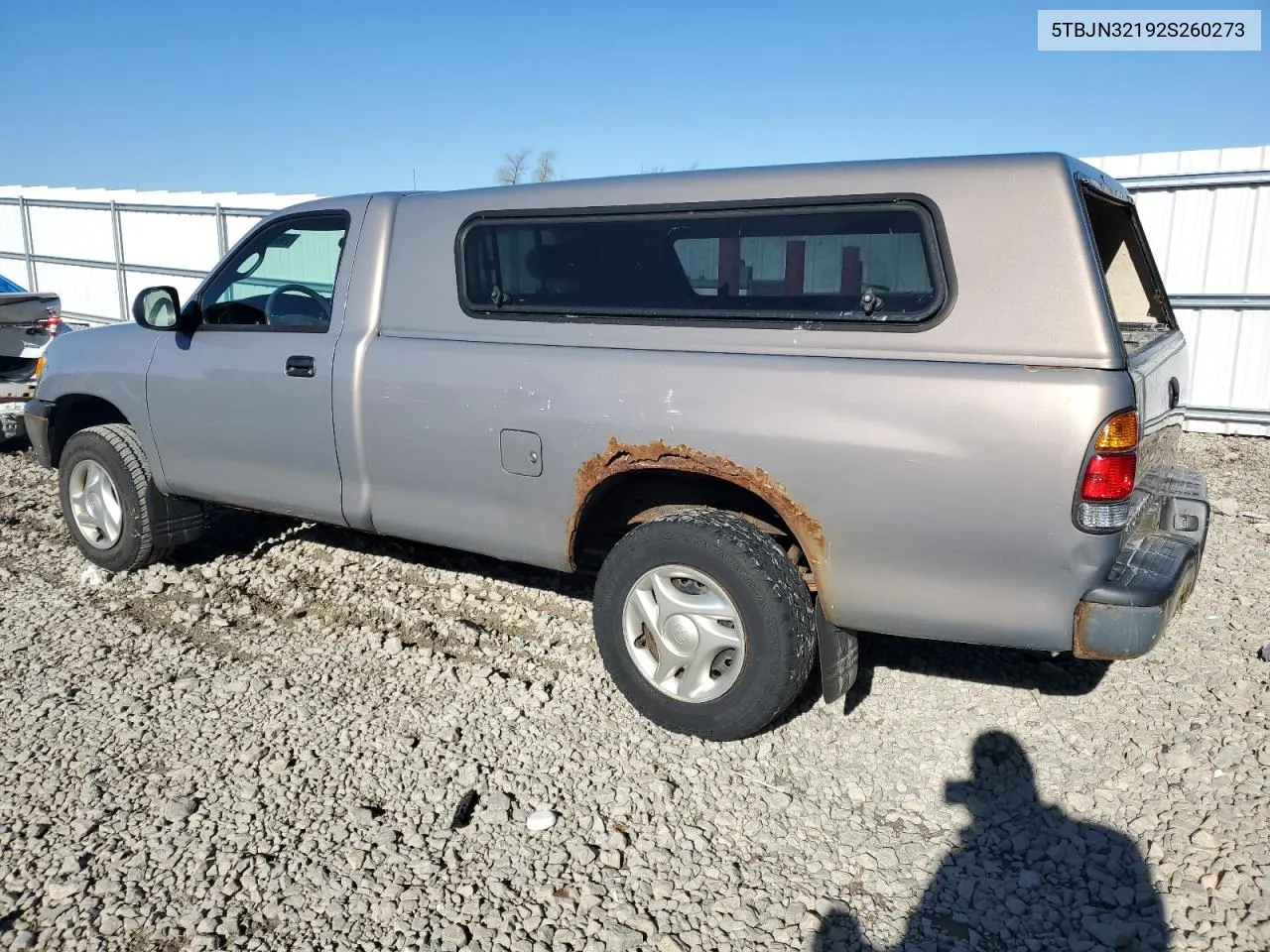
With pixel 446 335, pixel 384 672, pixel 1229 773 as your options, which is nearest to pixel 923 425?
pixel 1229 773

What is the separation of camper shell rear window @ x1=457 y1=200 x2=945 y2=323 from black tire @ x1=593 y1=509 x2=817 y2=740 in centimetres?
76

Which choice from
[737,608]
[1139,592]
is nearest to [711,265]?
[737,608]

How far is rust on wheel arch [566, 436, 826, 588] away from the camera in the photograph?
316 centimetres

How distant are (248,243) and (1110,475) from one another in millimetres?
3903

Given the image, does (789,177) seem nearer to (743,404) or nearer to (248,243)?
(743,404)

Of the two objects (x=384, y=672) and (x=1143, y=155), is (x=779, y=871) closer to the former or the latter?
(x=384, y=672)

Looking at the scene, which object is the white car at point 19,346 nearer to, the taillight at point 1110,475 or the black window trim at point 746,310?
the black window trim at point 746,310

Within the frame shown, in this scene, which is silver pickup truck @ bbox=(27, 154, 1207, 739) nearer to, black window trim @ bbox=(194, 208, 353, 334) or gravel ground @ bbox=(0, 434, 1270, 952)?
black window trim @ bbox=(194, 208, 353, 334)

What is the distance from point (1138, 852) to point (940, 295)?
1.77m

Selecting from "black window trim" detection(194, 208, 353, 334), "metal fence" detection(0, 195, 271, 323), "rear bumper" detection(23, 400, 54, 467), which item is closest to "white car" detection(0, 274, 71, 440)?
"rear bumper" detection(23, 400, 54, 467)

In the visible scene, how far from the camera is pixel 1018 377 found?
2762 millimetres

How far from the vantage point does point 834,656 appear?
3344 millimetres

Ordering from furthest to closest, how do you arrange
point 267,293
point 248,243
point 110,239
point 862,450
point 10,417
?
point 110,239 < point 10,417 < point 267,293 < point 248,243 < point 862,450

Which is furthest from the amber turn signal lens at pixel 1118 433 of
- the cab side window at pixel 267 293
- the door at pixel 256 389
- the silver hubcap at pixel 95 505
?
the silver hubcap at pixel 95 505
